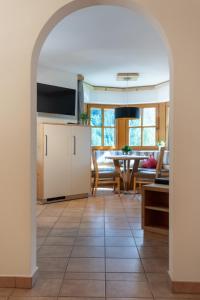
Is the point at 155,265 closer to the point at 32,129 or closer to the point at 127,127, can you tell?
the point at 32,129

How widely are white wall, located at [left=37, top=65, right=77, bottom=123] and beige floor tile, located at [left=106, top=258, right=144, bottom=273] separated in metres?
3.78

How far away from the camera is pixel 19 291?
215cm

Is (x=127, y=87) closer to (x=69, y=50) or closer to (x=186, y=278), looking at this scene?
(x=69, y=50)

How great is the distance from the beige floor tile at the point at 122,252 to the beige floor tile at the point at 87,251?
7 cm

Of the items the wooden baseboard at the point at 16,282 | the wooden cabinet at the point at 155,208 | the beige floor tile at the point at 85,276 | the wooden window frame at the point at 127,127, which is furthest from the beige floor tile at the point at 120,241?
the wooden window frame at the point at 127,127

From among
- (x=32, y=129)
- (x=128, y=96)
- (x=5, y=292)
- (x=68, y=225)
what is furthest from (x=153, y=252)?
(x=128, y=96)

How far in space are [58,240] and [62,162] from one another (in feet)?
8.05

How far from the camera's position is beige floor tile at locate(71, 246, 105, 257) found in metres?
2.88

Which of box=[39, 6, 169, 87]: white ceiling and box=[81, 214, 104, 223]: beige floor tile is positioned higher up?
box=[39, 6, 169, 87]: white ceiling

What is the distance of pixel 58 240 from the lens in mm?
3305

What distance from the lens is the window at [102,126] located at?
8.14m

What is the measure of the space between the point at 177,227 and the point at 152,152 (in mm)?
5372

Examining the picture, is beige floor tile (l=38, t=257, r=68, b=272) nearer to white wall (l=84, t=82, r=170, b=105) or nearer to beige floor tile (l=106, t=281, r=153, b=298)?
beige floor tile (l=106, t=281, r=153, b=298)

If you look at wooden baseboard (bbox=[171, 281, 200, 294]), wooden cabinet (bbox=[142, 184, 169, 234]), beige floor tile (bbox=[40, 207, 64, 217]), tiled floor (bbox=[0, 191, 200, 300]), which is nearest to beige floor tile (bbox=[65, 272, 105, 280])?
tiled floor (bbox=[0, 191, 200, 300])
